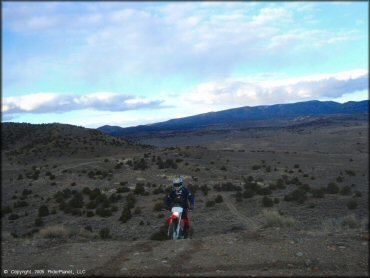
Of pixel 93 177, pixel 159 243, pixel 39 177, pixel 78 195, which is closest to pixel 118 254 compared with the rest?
pixel 159 243

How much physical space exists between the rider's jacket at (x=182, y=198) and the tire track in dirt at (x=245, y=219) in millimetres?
4466

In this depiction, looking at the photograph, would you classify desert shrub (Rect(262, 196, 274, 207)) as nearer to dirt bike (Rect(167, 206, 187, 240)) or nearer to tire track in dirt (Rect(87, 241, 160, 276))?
dirt bike (Rect(167, 206, 187, 240))

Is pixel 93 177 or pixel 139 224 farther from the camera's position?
pixel 93 177

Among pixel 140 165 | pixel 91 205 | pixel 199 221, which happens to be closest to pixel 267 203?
pixel 199 221

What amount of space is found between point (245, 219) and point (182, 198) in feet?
23.5

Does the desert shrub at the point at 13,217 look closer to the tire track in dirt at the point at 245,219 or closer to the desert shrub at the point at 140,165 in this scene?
the tire track in dirt at the point at 245,219

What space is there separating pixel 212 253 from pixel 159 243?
6.65 feet

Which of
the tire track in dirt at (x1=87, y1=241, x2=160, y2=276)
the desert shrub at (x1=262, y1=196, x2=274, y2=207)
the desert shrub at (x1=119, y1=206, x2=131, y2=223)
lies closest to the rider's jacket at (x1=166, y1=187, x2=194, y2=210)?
the tire track in dirt at (x1=87, y1=241, x2=160, y2=276)

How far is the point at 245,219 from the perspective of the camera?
18406 millimetres

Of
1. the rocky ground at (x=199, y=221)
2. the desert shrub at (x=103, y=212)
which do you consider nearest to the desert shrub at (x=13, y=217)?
the rocky ground at (x=199, y=221)

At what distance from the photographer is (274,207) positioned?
67.2ft

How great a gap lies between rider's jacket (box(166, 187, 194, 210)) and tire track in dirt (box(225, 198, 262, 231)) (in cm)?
447

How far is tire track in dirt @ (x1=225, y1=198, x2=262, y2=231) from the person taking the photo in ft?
54.1

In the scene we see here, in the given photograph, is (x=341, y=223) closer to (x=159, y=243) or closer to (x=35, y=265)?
(x=159, y=243)
